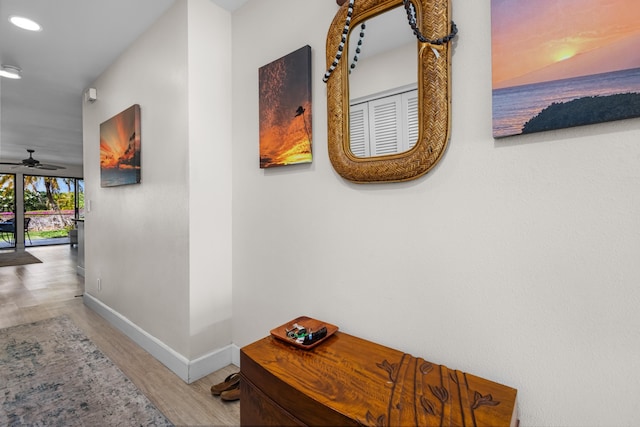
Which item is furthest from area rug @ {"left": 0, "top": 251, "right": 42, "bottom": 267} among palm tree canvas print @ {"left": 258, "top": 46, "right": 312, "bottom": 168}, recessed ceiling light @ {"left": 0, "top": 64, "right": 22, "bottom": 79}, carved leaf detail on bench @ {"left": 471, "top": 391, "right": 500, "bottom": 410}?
carved leaf detail on bench @ {"left": 471, "top": 391, "right": 500, "bottom": 410}

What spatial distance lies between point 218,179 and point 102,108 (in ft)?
6.28

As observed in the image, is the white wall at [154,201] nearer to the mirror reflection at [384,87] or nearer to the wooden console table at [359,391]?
the wooden console table at [359,391]

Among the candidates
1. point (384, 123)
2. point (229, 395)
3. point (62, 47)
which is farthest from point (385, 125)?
point (62, 47)

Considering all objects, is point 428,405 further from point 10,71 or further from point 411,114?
point 10,71

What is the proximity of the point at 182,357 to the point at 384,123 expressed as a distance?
6.20 feet

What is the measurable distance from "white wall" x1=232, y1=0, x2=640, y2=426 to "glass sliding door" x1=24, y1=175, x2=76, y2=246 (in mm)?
10763

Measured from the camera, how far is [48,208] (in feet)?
30.5

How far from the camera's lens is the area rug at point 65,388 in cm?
158

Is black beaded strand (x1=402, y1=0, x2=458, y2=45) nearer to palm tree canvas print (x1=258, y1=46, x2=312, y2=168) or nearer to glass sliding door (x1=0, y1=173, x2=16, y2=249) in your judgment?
palm tree canvas print (x1=258, y1=46, x2=312, y2=168)

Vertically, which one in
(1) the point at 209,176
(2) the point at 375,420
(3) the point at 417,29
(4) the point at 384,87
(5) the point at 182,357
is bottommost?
(5) the point at 182,357

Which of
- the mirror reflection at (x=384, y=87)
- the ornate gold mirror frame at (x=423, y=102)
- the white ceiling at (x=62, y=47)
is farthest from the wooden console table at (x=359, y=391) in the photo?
the white ceiling at (x=62, y=47)

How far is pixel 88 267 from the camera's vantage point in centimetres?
338

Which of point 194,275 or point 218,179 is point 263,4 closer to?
point 218,179

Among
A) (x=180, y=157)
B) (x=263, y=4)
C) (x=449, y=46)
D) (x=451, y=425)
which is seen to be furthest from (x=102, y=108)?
(x=451, y=425)
